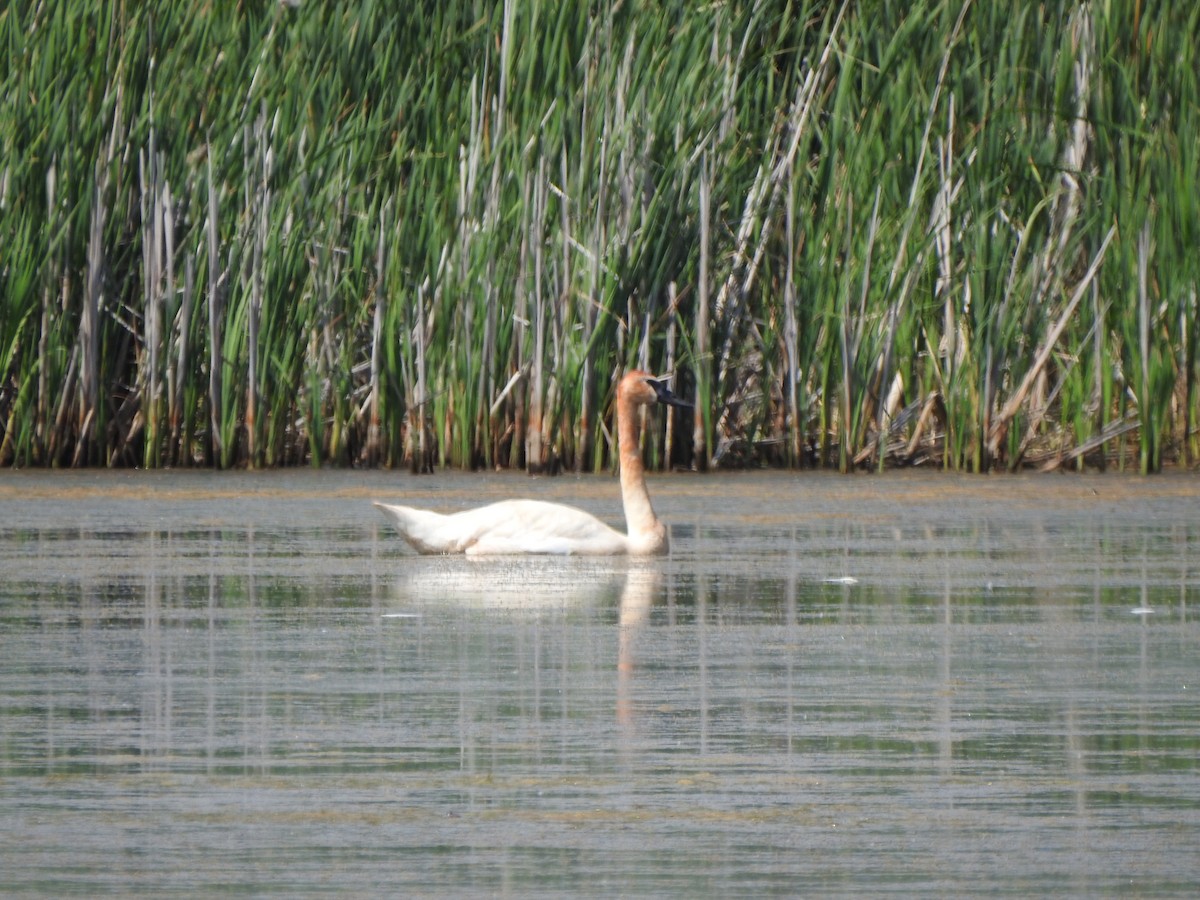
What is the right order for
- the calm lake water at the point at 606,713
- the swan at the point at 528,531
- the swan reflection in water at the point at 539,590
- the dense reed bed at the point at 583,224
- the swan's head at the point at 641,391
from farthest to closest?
the dense reed bed at the point at 583,224
the swan's head at the point at 641,391
the swan at the point at 528,531
the swan reflection in water at the point at 539,590
the calm lake water at the point at 606,713

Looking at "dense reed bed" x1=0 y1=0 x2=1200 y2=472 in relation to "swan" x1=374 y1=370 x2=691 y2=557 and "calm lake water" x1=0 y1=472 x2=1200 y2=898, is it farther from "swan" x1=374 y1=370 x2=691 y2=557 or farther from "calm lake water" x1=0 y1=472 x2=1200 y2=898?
"swan" x1=374 y1=370 x2=691 y2=557

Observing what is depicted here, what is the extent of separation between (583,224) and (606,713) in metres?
6.49

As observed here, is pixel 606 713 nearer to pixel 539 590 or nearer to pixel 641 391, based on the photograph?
pixel 539 590

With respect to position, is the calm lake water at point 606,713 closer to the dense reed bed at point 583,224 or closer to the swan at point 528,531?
the swan at point 528,531

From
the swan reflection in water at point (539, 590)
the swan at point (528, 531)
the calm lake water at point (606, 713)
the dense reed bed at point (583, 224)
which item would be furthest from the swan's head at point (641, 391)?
the swan reflection in water at point (539, 590)

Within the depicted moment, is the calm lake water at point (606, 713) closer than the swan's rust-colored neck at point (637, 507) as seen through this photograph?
Yes

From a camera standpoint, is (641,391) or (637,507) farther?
(641,391)

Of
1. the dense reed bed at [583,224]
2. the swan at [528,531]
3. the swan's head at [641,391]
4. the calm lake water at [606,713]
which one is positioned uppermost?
the dense reed bed at [583,224]

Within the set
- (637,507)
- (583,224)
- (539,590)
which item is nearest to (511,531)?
(637,507)

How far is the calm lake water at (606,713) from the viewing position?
376cm

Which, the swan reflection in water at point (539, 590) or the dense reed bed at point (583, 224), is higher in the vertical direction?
the dense reed bed at point (583, 224)

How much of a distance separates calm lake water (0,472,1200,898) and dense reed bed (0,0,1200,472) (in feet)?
6.69

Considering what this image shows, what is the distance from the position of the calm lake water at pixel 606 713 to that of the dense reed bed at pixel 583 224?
2040mm

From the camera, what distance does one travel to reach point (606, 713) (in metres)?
5.12
